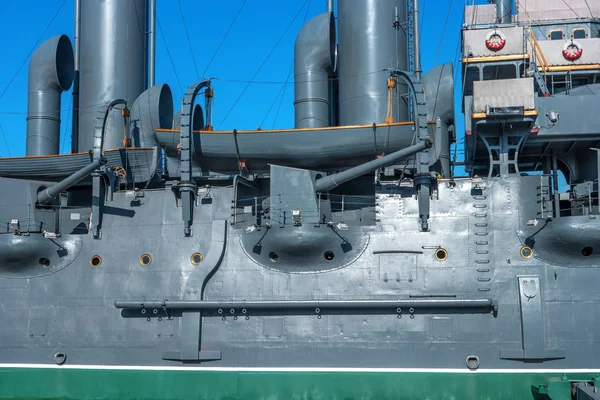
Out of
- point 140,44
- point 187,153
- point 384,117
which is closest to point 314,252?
point 187,153

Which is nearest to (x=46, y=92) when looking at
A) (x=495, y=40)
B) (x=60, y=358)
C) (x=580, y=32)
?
(x=60, y=358)

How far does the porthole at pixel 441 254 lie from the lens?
1451 cm

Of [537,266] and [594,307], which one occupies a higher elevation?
[537,266]

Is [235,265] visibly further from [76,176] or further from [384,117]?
[384,117]

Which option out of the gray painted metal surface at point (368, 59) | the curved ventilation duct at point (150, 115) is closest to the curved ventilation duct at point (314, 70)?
the gray painted metal surface at point (368, 59)

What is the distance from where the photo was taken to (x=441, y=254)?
14547 mm

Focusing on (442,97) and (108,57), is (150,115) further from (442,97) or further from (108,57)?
(442,97)

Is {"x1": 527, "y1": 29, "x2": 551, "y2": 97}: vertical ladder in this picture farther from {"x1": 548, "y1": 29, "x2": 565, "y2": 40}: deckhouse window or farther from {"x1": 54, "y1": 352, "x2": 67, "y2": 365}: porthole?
{"x1": 54, "y1": 352, "x2": 67, "y2": 365}: porthole

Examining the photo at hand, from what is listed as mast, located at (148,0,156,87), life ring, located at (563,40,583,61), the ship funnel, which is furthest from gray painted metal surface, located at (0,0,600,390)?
mast, located at (148,0,156,87)

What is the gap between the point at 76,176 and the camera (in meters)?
15.7

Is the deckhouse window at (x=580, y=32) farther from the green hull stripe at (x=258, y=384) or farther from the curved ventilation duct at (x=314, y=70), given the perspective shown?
the green hull stripe at (x=258, y=384)

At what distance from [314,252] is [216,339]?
2984mm

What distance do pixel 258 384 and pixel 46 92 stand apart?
12.6m

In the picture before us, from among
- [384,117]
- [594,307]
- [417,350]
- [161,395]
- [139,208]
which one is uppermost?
[384,117]
